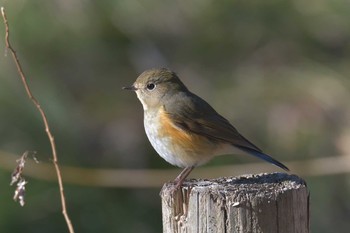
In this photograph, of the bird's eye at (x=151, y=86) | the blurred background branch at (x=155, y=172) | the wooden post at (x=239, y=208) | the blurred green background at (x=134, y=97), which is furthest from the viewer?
the blurred green background at (x=134, y=97)

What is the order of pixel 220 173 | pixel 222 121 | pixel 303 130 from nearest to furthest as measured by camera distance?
pixel 222 121, pixel 220 173, pixel 303 130

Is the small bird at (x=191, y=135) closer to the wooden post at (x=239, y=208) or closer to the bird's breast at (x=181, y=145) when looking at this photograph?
the bird's breast at (x=181, y=145)

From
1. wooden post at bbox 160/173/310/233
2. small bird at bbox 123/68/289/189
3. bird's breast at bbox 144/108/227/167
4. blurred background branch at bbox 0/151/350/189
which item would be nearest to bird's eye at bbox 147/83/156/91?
small bird at bbox 123/68/289/189

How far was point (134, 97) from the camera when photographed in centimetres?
848

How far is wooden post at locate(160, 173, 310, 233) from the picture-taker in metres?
3.27

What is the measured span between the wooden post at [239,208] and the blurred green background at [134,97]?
3.57 meters

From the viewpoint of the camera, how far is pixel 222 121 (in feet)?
16.2

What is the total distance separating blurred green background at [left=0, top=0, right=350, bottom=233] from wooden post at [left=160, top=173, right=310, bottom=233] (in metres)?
3.57

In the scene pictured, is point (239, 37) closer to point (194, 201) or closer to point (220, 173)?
point (220, 173)

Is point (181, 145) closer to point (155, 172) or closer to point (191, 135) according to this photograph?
point (191, 135)

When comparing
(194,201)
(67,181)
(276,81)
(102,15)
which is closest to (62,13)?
(102,15)

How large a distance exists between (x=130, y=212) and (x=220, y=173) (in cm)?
96

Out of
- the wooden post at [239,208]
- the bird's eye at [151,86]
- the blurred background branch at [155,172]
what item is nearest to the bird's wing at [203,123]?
the bird's eye at [151,86]

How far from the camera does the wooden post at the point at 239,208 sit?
10.7ft
